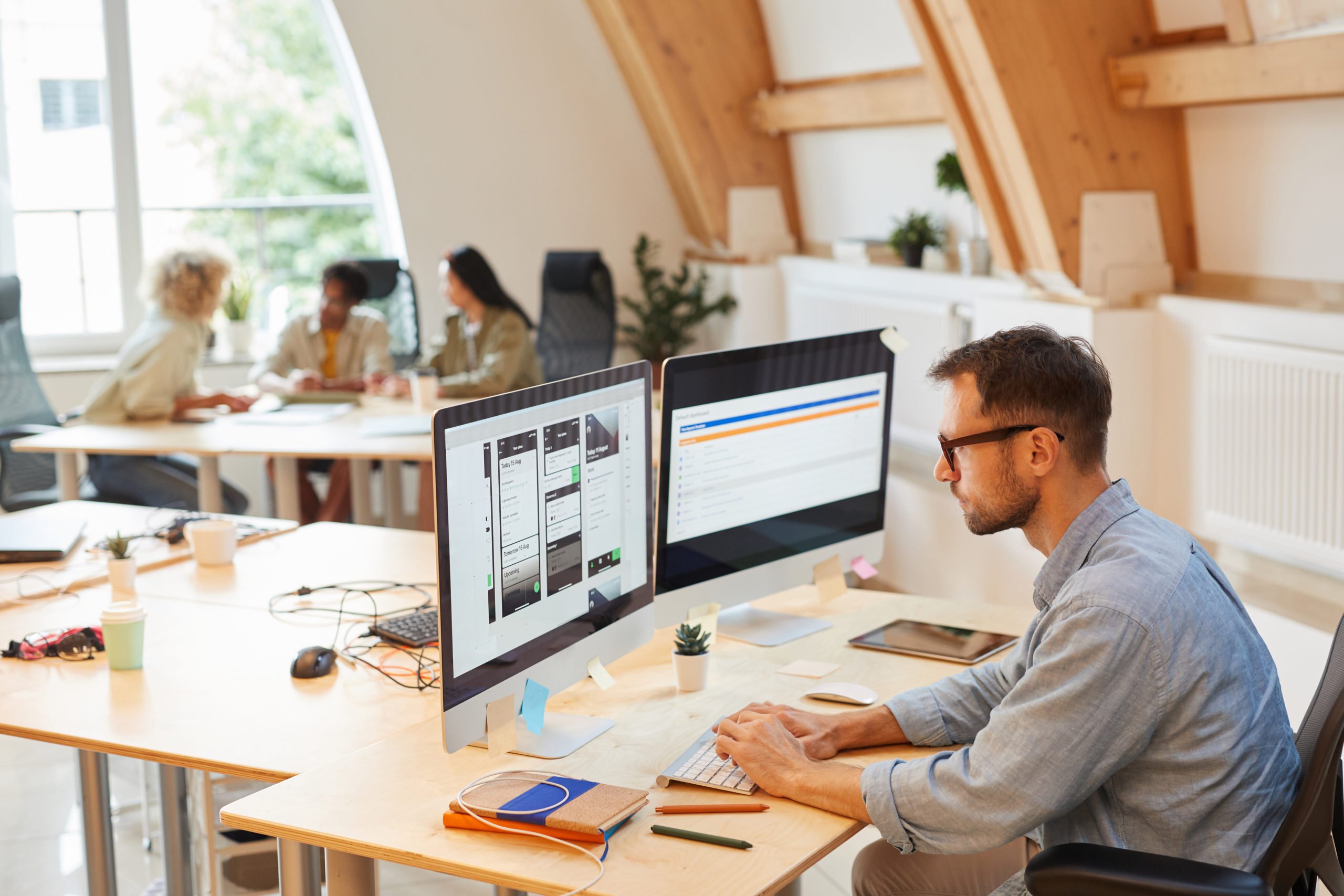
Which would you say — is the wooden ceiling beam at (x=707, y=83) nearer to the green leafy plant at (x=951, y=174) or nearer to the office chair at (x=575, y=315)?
the office chair at (x=575, y=315)

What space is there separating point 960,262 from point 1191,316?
4.42 ft

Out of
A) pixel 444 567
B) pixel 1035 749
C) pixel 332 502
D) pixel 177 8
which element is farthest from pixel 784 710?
pixel 177 8

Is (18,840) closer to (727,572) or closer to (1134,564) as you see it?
(727,572)

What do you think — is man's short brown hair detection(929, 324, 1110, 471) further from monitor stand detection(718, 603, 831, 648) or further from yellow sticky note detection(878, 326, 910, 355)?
monitor stand detection(718, 603, 831, 648)

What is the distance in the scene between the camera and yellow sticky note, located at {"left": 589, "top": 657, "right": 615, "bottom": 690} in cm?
185

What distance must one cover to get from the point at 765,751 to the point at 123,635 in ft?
3.73

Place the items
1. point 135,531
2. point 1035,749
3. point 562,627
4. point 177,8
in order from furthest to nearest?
1. point 177,8
2. point 135,531
3. point 562,627
4. point 1035,749

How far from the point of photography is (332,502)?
4867mm

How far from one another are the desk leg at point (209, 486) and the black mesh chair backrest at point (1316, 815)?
3.49 metres

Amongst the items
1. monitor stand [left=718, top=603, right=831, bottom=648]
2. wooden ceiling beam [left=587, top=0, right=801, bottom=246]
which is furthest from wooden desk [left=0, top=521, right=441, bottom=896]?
wooden ceiling beam [left=587, top=0, right=801, bottom=246]

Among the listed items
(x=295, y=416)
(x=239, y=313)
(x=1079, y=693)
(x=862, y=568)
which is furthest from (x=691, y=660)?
(x=239, y=313)

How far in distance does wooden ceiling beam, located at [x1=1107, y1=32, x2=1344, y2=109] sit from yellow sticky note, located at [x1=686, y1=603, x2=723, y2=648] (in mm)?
2066

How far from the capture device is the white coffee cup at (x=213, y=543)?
2730 millimetres

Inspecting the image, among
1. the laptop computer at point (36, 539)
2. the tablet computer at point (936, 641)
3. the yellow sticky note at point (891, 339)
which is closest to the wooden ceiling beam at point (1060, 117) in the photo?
the yellow sticky note at point (891, 339)
